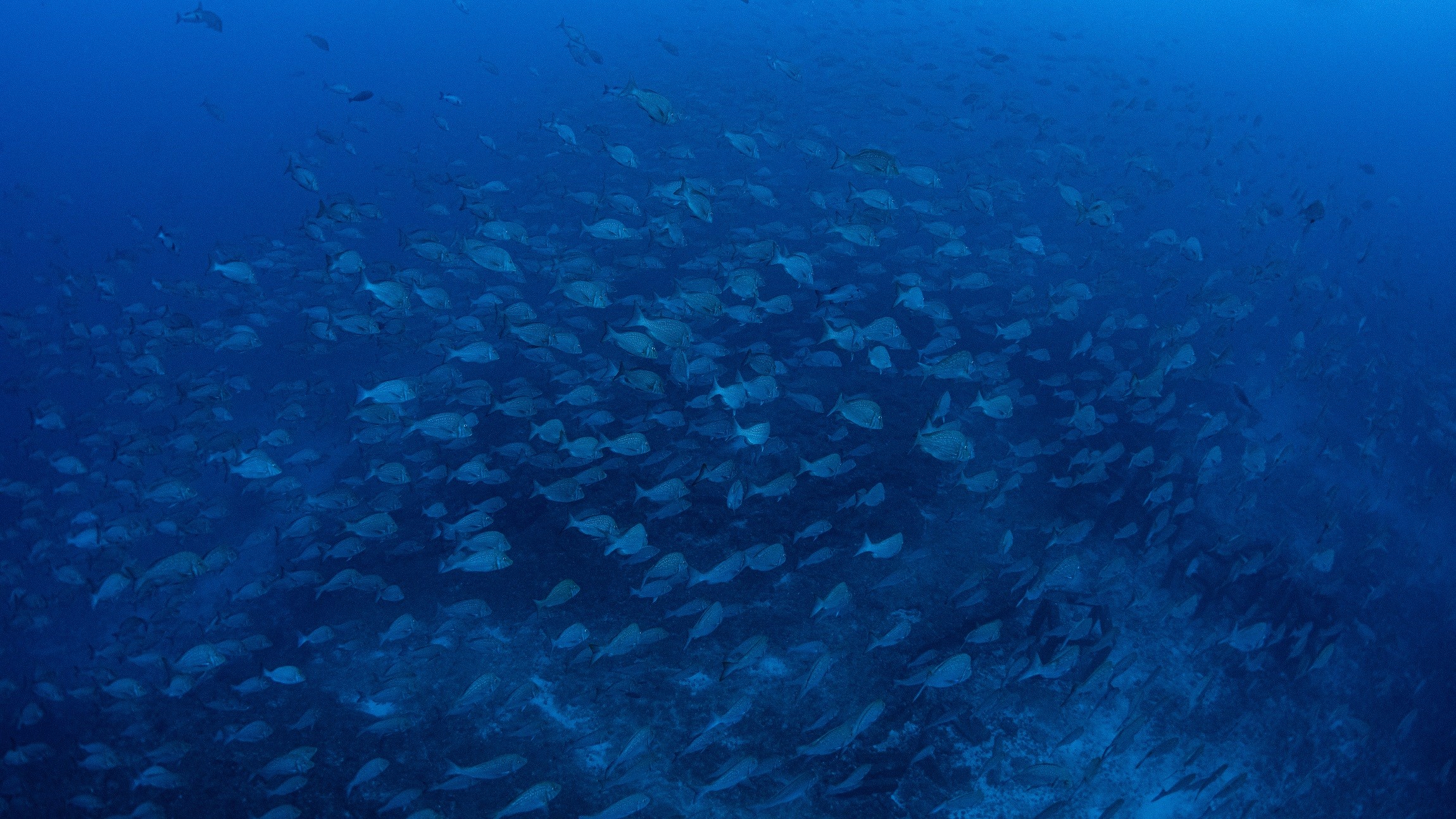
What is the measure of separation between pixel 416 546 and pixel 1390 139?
69.4m

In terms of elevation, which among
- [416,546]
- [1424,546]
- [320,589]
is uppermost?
[416,546]

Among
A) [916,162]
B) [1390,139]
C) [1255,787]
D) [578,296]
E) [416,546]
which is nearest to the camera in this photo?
[1255,787]

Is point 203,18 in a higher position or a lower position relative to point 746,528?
higher

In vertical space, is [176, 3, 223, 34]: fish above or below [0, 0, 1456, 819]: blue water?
above

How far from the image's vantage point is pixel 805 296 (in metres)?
15.0

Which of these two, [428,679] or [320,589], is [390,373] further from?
[428,679]

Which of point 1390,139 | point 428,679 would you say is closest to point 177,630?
point 428,679

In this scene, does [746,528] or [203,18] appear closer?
[746,528]

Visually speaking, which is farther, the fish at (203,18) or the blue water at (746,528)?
the fish at (203,18)

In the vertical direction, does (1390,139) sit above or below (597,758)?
above

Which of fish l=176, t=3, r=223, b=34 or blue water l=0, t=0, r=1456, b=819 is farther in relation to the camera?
fish l=176, t=3, r=223, b=34

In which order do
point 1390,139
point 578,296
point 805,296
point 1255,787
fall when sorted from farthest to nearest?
point 1390,139
point 805,296
point 578,296
point 1255,787

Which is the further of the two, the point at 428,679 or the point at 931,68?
the point at 931,68

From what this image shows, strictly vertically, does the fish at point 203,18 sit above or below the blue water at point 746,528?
above
